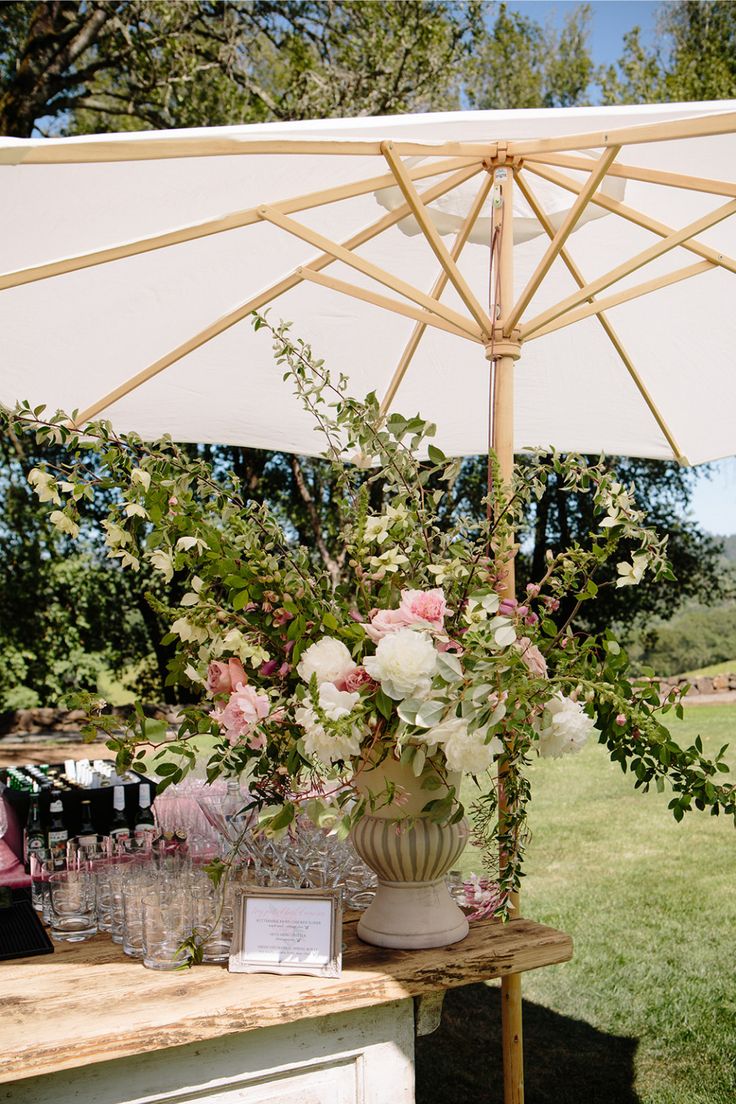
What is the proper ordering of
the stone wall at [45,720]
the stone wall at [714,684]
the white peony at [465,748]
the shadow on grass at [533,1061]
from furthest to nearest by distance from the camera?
1. the stone wall at [714,684]
2. the stone wall at [45,720]
3. the shadow on grass at [533,1061]
4. the white peony at [465,748]

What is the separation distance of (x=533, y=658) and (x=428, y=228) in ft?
3.43

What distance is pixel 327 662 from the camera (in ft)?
5.24

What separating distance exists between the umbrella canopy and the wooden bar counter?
1395 millimetres

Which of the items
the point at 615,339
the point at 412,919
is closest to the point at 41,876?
the point at 412,919

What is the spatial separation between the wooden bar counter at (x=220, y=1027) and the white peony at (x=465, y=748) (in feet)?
1.26

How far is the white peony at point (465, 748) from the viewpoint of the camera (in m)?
1.54

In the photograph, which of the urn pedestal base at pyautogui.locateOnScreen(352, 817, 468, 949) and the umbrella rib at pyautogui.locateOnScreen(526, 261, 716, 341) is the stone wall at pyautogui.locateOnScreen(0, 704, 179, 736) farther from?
the urn pedestal base at pyautogui.locateOnScreen(352, 817, 468, 949)

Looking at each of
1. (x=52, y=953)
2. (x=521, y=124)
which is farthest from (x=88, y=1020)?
(x=521, y=124)

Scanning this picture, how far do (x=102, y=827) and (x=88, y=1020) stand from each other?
0.94 metres

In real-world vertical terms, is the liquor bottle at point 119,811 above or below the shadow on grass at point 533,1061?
above

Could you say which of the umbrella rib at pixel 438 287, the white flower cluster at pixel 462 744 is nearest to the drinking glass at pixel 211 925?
the white flower cluster at pixel 462 744

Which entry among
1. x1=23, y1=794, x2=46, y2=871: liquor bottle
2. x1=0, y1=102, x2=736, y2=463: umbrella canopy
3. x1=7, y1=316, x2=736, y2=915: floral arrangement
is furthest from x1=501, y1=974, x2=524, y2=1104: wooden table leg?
x1=0, y1=102, x2=736, y2=463: umbrella canopy

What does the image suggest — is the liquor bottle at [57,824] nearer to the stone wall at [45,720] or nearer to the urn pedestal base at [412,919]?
the urn pedestal base at [412,919]

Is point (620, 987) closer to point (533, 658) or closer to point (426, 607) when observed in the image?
point (533, 658)
